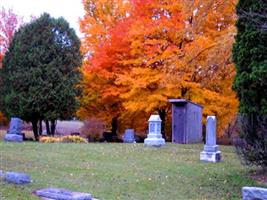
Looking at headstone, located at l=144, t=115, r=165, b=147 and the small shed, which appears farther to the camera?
the small shed

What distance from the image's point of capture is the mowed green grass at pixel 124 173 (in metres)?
8.45

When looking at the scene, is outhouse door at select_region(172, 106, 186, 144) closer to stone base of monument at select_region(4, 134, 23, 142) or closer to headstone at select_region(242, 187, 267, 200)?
stone base of monument at select_region(4, 134, 23, 142)

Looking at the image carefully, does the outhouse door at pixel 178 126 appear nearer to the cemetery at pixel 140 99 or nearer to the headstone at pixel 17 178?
the cemetery at pixel 140 99

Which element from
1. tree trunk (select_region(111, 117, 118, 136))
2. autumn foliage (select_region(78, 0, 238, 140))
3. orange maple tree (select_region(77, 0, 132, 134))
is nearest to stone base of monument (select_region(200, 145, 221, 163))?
autumn foliage (select_region(78, 0, 238, 140))

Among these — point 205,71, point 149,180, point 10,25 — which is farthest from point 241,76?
point 10,25

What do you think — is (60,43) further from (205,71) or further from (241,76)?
(241,76)

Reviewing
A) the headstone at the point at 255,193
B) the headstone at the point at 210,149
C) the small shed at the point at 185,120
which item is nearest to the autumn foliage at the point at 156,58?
the small shed at the point at 185,120

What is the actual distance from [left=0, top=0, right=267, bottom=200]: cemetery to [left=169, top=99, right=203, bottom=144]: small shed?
67 millimetres

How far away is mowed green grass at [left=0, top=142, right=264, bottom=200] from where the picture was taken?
27.7 feet

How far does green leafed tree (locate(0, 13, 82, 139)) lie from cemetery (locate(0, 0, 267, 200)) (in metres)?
0.06

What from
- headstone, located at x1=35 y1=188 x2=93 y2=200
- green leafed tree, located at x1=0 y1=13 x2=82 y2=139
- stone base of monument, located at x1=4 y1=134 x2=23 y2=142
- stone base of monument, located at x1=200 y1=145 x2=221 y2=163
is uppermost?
green leafed tree, located at x1=0 y1=13 x2=82 y2=139

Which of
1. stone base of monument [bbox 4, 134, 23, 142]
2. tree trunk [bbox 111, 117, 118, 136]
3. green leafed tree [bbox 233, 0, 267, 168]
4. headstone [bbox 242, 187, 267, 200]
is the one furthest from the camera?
tree trunk [bbox 111, 117, 118, 136]

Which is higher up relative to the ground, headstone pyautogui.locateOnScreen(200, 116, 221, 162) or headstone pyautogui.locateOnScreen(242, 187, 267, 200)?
headstone pyautogui.locateOnScreen(200, 116, 221, 162)

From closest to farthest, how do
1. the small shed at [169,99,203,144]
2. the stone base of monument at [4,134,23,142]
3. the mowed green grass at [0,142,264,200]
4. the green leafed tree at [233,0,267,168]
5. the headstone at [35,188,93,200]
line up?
the headstone at [35,188,93,200], the mowed green grass at [0,142,264,200], the green leafed tree at [233,0,267,168], the stone base of monument at [4,134,23,142], the small shed at [169,99,203,144]
